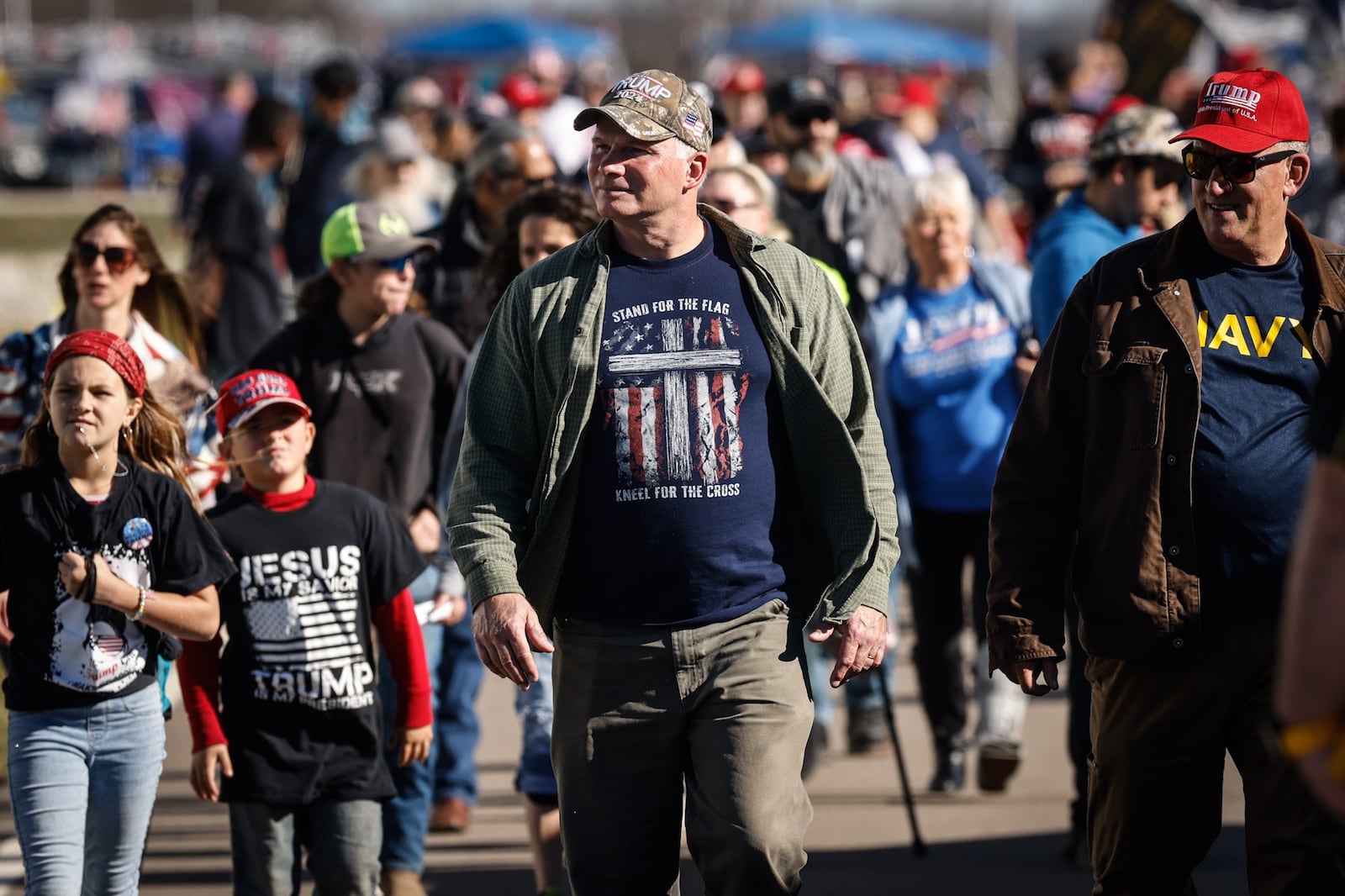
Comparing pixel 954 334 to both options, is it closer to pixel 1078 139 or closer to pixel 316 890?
pixel 316 890

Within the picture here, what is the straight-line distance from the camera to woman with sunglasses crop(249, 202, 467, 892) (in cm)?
608

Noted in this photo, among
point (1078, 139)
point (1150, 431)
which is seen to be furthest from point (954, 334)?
point (1078, 139)

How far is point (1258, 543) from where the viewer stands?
4.40m

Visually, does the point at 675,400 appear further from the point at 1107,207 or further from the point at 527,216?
the point at 1107,207

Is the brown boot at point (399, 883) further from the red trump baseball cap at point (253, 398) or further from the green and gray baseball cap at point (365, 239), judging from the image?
the green and gray baseball cap at point (365, 239)

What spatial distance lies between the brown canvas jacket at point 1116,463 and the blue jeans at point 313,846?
1800mm

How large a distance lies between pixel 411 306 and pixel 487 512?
2.45 meters

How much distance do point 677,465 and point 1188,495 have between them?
116 centimetres

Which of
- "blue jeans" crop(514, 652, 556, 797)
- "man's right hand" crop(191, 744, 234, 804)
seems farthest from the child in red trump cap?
"blue jeans" crop(514, 652, 556, 797)

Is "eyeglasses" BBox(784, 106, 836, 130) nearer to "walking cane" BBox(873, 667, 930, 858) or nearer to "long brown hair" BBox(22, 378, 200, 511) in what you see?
"walking cane" BBox(873, 667, 930, 858)

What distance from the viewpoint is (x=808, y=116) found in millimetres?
8766

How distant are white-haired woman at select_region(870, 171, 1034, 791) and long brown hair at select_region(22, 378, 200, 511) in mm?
2851

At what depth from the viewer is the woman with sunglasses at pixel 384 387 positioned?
239 inches

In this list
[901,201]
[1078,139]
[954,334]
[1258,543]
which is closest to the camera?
[1258,543]
